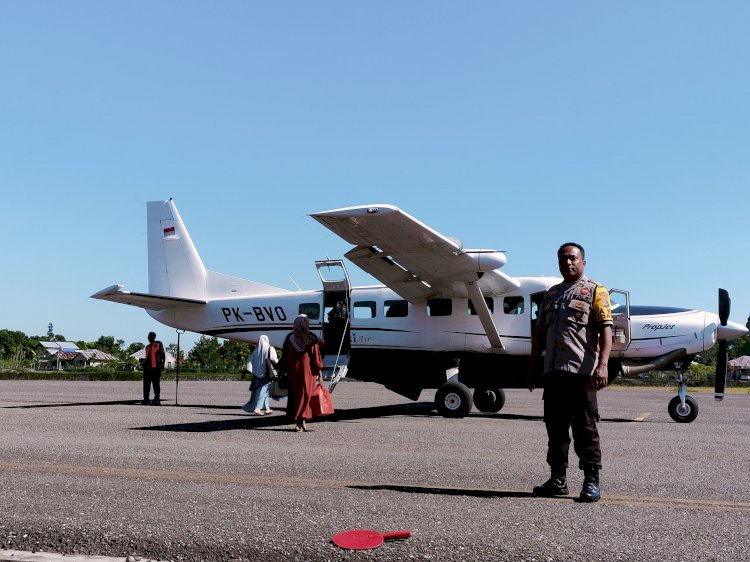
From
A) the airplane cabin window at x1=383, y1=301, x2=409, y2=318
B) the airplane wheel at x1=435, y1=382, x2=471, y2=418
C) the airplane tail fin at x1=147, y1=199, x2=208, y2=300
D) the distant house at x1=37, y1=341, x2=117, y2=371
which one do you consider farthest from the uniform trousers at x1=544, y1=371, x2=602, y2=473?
the distant house at x1=37, y1=341, x2=117, y2=371

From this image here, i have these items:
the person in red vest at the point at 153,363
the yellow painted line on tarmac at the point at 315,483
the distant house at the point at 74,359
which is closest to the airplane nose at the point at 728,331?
the yellow painted line on tarmac at the point at 315,483

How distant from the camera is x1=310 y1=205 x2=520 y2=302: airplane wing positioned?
36.3 ft

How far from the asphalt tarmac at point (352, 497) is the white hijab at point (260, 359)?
407 cm

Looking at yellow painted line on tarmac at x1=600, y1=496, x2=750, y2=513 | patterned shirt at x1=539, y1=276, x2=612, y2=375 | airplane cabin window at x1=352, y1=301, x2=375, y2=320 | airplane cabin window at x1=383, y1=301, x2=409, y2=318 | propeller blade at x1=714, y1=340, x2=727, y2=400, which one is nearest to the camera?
yellow painted line on tarmac at x1=600, y1=496, x2=750, y2=513

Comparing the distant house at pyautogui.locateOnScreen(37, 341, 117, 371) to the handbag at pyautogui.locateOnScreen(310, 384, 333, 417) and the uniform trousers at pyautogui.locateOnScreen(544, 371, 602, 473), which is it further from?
the uniform trousers at pyautogui.locateOnScreen(544, 371, 602, 473)

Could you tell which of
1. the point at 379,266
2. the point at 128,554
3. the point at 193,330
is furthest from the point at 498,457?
the point at 193,330

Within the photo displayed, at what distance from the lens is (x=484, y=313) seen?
518 inches

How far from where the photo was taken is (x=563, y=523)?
4.04 meters

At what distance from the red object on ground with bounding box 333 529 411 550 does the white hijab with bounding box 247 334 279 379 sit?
10114 millimetres

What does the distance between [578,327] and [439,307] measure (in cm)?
935

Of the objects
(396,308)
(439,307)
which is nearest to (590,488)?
(439,307)

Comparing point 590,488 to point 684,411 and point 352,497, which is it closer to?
point 352,497

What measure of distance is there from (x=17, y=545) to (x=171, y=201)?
1561cm

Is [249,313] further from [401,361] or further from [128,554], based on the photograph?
[128,554]
